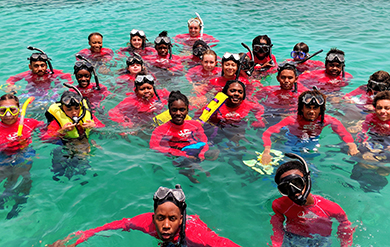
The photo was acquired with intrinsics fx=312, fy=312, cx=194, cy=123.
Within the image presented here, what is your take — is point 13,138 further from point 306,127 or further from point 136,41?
point 136,41

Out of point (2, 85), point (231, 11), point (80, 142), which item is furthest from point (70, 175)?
point (231, 11)

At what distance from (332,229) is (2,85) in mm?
8362

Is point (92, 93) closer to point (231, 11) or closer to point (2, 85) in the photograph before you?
point (2, 85)

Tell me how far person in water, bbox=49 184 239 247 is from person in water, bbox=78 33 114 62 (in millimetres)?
6855

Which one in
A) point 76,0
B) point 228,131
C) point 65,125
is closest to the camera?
point 65,125

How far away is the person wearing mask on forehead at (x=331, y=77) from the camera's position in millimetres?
7453

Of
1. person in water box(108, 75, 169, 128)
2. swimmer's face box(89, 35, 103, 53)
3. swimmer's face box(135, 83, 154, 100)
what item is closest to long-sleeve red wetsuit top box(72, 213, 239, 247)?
person in water box(108, 75, 169, 128)

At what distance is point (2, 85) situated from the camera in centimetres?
819

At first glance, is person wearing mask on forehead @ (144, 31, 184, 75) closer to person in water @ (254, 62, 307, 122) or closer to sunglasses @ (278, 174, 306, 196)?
person in water @ (254, 62, 307, 122)

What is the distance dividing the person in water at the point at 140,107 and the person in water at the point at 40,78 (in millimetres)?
2374

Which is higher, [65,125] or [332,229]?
[65,125]

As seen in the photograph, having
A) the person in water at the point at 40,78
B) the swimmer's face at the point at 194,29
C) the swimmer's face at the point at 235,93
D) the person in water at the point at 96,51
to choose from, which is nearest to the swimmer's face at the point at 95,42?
the person in water at the point at 96,51

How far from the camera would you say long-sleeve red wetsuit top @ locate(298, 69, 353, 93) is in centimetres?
762

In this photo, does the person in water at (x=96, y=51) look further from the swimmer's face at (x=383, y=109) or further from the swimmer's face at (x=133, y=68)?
the swimmer's face at (x=383, y=109)
